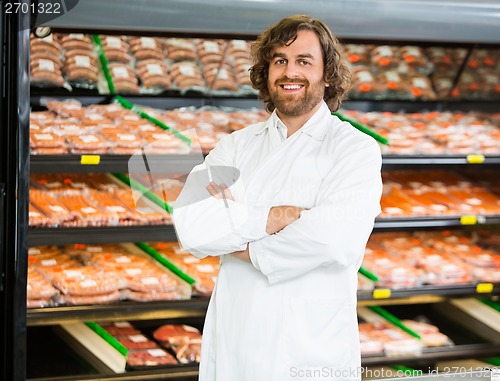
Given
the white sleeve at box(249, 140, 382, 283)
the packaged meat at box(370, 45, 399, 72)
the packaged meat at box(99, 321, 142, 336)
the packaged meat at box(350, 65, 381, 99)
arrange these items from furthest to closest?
1. the packaged meat at box(370, 45, 399, 72)
2. the packaged meat at box(350, 65, 381, 99)
3. the packaged meat at box(99, 321, 142, 336)
4. the white sleeve at box(249, 140, 382, 283)

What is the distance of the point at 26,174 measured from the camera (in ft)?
10.5

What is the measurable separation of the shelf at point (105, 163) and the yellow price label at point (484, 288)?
1.66 m

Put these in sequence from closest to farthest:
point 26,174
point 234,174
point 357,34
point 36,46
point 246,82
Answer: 1. point 234,174
2. point 26,174
3. point 357,34
4. point 36,46
5. point 246,82

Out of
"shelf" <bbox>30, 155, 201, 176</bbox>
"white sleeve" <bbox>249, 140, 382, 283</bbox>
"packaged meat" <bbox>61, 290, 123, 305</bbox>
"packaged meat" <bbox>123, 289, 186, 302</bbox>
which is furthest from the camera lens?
"packaged meat" <bbox>123, 289, 186, 302</bbox>

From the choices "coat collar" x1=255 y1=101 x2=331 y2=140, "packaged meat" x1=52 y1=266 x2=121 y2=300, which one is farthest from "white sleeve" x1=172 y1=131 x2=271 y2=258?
"packaged meat" x1=52 y1=266 x2=121 y2=300

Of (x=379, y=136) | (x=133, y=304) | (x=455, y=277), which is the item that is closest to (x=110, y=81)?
(x=133, y=304)

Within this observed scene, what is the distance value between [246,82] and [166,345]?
4.62ft

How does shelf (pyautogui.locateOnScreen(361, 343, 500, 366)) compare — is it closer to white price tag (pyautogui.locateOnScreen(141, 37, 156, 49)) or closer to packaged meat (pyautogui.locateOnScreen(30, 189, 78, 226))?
packaged meat (pyautogui.locateOnScreen(30, 189, 78, 226))

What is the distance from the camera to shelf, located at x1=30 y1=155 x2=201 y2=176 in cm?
341

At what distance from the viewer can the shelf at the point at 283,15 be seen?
126 inches

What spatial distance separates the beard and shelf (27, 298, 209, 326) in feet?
4.53

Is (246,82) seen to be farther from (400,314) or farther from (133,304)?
(400,314)

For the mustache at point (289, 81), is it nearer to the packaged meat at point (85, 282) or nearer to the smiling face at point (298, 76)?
the smiling face at point (298, 76)

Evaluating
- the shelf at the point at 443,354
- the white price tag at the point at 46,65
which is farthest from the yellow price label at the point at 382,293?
the white price tag at the point at 46,65
